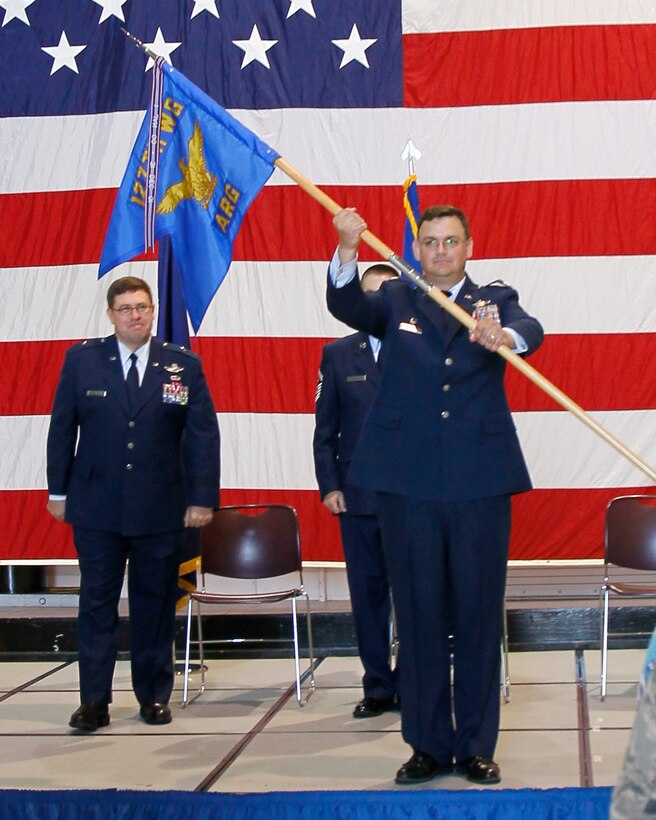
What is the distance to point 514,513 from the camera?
5.61 meters

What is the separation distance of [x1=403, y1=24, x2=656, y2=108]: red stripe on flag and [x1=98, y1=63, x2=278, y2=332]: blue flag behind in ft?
6.73

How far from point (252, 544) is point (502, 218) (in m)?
1.90

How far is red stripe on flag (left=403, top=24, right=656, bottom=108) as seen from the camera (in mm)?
5625

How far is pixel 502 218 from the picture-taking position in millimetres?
5648

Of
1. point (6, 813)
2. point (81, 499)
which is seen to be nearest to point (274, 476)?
point (81, 499)

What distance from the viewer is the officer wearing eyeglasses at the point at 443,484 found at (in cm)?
327

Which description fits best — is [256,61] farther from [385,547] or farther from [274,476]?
[385,547]

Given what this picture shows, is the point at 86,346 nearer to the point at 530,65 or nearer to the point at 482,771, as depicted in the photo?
the point at 482,771

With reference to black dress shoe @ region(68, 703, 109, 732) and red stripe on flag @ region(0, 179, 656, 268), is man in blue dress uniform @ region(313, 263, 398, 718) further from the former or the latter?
red stripe on flag @ region(0, 179, 656, 268)

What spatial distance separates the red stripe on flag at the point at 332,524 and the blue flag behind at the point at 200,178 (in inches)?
73.6

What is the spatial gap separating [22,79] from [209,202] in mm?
2569

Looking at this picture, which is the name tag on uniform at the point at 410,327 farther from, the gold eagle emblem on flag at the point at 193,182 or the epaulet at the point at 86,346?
the epaulet at the point at 86,346

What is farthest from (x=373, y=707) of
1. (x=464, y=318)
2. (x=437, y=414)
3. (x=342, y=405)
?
(x=464, y=318)

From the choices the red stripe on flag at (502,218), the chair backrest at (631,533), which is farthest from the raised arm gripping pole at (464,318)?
the red stripe on flag at (502,218)
